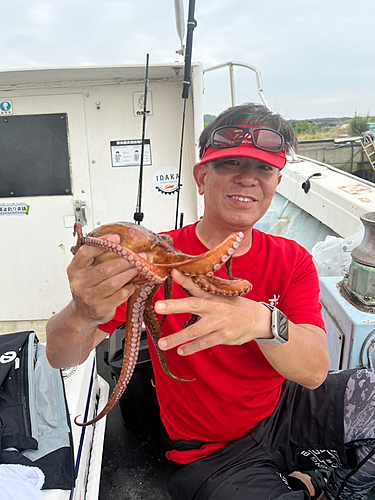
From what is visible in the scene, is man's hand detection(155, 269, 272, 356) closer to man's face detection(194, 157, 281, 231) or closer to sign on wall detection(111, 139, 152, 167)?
man's face detection(194, 157, 281, 231)

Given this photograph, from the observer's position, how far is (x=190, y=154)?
429 centimetres

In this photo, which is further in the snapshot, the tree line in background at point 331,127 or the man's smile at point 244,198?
the tree line in background at point 331,127

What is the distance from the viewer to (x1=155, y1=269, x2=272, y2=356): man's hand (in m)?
1.20

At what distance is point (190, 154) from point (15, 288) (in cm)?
292

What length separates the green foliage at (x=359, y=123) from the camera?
77.9ft

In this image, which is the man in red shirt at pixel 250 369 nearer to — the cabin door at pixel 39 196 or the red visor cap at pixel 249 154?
the red visor cap at pixel 249 154

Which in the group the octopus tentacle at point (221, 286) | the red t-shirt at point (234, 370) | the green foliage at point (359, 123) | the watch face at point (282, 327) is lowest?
the red t-shirt at point (234, 370)

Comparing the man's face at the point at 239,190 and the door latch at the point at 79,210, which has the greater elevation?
the man's face at the point at 239,190

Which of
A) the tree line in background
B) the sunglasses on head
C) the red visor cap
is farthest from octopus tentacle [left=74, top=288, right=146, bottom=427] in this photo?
the tree line in background

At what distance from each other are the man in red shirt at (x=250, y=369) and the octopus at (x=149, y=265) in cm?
32

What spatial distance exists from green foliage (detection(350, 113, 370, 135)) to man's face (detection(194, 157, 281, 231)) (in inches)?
1005

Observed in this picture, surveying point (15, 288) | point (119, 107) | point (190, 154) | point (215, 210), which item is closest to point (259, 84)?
point (190, 154)

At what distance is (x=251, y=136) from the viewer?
78.5 inches

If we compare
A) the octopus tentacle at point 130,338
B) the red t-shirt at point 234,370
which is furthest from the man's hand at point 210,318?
the red t-shirt at point 234,370
